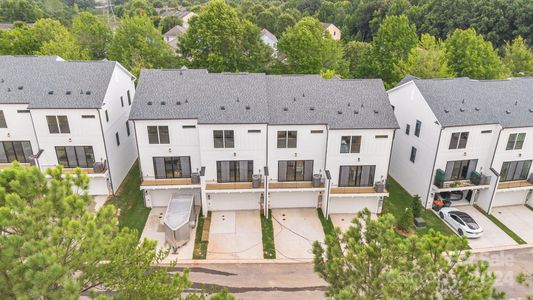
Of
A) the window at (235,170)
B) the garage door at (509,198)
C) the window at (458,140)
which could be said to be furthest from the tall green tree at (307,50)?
the garage door at (509,198)

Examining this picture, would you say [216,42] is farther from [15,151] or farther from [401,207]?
[401,207]

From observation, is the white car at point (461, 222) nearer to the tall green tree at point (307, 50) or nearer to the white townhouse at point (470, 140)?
the white townhouse at point (470, 140)

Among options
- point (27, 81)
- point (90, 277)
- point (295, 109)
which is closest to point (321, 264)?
point (90, 277)

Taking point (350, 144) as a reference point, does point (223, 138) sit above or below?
above

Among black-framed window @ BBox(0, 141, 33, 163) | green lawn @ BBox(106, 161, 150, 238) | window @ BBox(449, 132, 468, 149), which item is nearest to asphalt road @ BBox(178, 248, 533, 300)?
green lawn @ BBox(106, 161, 150, 238)

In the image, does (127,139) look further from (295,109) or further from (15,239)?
(15,239)

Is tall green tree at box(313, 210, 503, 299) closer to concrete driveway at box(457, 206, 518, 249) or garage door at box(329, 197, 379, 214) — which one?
garage door at box(329, 197, 379, 214)

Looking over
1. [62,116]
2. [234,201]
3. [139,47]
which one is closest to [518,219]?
[234,201]
